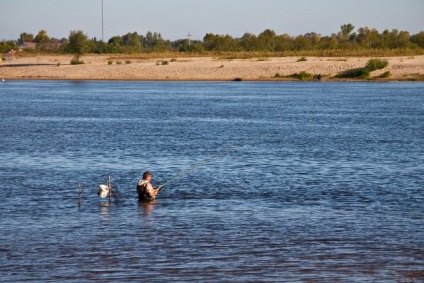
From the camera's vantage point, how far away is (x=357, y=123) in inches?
1553

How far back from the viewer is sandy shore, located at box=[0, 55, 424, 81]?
76812 millimetres

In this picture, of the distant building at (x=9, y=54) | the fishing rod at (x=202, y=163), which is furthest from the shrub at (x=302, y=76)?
the fishing rod at (x=202, y=163)

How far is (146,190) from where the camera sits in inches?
737

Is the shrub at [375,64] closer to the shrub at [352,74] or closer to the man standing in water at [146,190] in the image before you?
the shrub at [352,74]

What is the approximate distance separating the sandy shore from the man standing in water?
57435mm

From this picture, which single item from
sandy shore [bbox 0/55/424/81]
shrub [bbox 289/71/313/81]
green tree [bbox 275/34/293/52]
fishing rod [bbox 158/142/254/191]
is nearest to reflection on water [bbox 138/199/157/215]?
fishing rod [bbox 158/142/254/191]

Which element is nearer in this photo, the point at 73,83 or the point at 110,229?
the point at 110,229

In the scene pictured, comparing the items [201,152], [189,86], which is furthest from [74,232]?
[189,86]

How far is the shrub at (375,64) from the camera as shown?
7475 cm

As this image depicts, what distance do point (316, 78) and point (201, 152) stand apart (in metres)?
49.6

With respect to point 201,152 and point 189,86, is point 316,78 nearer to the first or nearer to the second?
point 189,86

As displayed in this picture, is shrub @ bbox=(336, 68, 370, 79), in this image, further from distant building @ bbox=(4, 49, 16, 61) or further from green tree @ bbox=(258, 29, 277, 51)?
distant building @ bbox=(4, 49, 16, 61)

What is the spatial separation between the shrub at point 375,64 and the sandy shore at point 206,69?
0.43 metres

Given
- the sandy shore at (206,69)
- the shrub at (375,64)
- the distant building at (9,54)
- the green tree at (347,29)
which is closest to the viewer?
the shrub at (375,64)
